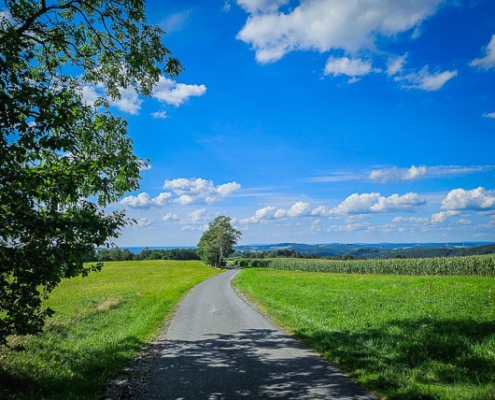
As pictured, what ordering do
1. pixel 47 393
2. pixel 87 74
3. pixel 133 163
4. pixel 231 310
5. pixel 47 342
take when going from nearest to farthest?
pixel 47 393 → pixel 133 163 → pixel 87 74 → pixel 47 342 → pixel 231 310

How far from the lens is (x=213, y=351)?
10.1m

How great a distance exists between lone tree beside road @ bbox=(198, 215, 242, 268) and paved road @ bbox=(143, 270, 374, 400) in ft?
290

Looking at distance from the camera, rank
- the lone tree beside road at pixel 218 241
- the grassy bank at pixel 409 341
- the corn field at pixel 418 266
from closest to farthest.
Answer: the grassy bank at pixel 409 341 → the corn field at pixel 418 266 → the lone tree beside road at pixel 218 241

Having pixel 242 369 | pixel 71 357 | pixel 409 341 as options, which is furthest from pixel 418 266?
pixel 71 357

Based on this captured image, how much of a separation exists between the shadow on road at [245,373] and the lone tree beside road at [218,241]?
90777 millimetres

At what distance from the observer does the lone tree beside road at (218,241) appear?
101750 millimetres

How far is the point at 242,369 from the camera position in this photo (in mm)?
8312

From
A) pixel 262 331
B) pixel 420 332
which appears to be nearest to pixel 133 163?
pixel 262 331

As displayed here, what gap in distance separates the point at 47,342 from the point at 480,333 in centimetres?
1463

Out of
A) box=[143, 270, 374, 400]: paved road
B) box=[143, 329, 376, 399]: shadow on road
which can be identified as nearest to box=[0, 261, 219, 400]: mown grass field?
box=[143, 270, 374, 400]: paved road

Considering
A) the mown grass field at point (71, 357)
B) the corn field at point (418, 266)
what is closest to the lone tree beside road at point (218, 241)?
the corn field at point (418, 266)

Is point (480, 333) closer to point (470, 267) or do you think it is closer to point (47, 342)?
point (47, 342)

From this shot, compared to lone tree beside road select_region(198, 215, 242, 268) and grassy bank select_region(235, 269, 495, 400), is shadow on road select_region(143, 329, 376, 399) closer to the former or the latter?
grassy bank select_region(235, 269, 495, 400)

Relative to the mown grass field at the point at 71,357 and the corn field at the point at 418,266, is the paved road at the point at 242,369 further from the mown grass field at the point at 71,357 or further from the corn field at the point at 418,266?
the corn field at the point at 418,266
